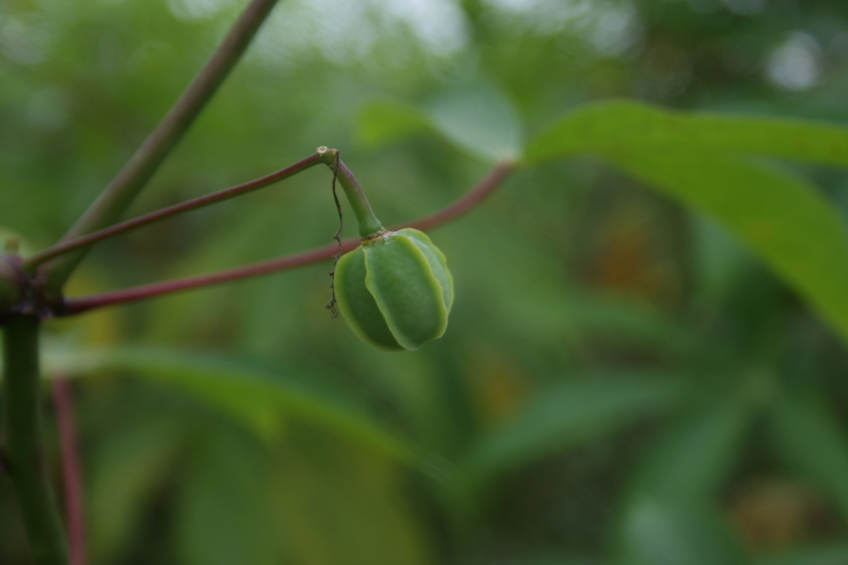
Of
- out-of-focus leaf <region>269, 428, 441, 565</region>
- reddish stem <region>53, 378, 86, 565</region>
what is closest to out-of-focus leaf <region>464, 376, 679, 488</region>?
out-of-focus leaf <region>269, 428, 441, 565</region>

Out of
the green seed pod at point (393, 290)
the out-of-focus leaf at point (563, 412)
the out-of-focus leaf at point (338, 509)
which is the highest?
the green seed pod at point (393, 290)

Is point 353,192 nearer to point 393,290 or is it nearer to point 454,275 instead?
point 393,290

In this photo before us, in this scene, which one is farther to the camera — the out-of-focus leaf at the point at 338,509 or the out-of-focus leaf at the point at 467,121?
the out-of-focus leaf at the point at 338,509

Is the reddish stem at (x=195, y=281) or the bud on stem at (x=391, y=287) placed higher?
the bud on stem at (x=391, y=287)

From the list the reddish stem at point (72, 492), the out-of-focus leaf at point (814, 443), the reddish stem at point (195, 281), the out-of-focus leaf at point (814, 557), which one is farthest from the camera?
the out-of-focus leaf at point (814, 443)

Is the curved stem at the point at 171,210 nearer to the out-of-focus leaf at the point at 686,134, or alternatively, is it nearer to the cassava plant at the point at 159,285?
the cassava plant at the point at 159,285

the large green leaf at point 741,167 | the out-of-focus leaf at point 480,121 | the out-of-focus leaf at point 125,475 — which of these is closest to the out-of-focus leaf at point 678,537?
the large green leaf at point 741,167
